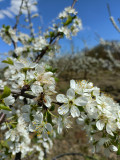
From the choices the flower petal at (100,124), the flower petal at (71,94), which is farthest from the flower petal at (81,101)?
the flower petal at (100,124)

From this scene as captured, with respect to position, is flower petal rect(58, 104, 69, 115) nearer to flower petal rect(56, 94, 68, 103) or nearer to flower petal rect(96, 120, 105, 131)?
flower petal rect(56, 94, 68, 103)

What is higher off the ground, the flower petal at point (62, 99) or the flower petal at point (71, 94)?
the flower petal at point (71, 94)

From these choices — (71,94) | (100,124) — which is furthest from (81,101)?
(100,124)

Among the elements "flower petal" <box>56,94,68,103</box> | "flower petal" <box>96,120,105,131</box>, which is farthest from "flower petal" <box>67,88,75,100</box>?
"flower petal" <box>96,120,105,131</box>

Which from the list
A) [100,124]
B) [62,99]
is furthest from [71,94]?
[100,124]

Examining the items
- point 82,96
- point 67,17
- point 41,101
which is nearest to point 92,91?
point 82,96

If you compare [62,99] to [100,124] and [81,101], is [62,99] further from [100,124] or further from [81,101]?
[100,124]

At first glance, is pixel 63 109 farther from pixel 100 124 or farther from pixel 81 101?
pixel 100 124

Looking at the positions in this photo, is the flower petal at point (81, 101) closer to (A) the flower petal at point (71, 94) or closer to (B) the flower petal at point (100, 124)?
(A) the flower petal at point (71, 94)

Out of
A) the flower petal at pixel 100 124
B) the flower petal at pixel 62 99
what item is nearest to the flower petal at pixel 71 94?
the flower petal at pixel 62 99

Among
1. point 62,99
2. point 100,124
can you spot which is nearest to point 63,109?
point 62,99

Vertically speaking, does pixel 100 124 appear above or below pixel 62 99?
below

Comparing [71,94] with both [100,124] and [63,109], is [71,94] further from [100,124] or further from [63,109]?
[100,124]

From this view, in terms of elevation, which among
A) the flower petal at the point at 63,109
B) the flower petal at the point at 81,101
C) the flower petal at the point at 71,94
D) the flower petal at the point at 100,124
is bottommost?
the flower petal at the point at 100,124
